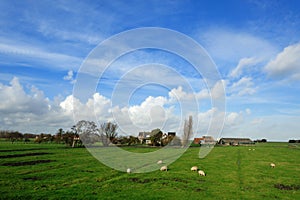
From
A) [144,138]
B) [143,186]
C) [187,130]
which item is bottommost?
[143,186]

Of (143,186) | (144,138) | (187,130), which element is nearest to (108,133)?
(187,130)

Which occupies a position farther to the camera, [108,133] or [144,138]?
[144,138]

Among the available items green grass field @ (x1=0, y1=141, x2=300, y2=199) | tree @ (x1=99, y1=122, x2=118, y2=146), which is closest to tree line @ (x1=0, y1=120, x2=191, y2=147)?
tree @ (x1=99, y1=122, x2=118, y2=146)

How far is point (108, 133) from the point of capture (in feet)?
285

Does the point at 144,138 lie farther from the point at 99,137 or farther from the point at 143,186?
the point at 143,186

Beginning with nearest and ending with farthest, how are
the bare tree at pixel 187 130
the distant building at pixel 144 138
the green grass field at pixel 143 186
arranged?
the green grass field at pixel 143 186 → the bare tree at pixel 187 130 → the distant building at pixel 144 138

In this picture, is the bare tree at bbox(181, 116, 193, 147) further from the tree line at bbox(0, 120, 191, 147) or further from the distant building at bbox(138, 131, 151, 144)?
the distant building at bbox(138, 131, 151, 144)

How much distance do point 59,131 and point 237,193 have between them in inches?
3357

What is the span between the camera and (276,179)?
22562 mm

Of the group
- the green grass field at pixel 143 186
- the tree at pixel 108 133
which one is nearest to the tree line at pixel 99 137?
the tree at pixel 108 133

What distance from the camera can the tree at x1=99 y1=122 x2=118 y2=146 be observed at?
83500 millimetres

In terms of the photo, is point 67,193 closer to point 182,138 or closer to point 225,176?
point 225,176

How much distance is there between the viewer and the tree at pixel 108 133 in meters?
83.5

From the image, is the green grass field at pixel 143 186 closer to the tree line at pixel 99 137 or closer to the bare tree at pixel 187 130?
the tree line at pixel 99 137
